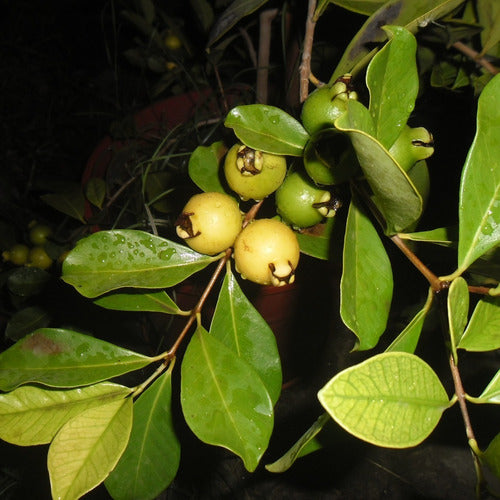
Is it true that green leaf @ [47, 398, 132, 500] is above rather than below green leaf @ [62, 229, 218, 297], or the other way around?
below

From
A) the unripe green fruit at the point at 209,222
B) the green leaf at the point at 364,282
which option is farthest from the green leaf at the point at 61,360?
the green leaf at the point at 364,282

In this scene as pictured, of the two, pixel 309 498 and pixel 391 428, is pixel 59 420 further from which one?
pixel 309 498

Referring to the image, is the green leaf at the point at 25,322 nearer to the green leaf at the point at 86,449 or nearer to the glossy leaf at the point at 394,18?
the green leaf at the point at 86,449

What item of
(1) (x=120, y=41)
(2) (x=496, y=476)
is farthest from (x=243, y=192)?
(1) (x=120, y=41)

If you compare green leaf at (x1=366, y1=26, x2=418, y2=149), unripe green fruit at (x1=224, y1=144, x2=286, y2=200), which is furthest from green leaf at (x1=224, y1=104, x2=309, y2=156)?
green leaf at (x1=366, y1=26, x2=418, y2=149)

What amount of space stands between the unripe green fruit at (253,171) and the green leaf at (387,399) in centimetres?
27

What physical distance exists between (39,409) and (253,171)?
0.37 m

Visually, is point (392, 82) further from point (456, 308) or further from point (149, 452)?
point (149, 452)

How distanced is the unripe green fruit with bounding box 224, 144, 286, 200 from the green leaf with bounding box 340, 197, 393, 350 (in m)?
0.11

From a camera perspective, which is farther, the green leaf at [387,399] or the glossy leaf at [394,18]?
the glossy leaf at [394,18]

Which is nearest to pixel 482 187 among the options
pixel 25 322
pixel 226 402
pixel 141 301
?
pixel 226 402

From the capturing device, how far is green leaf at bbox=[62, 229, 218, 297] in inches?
22.1

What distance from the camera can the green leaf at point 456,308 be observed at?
16.8 inches

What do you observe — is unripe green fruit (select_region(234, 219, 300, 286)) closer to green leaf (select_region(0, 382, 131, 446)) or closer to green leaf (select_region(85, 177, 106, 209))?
green leaf (select_region(0, 382, 131, 446))
